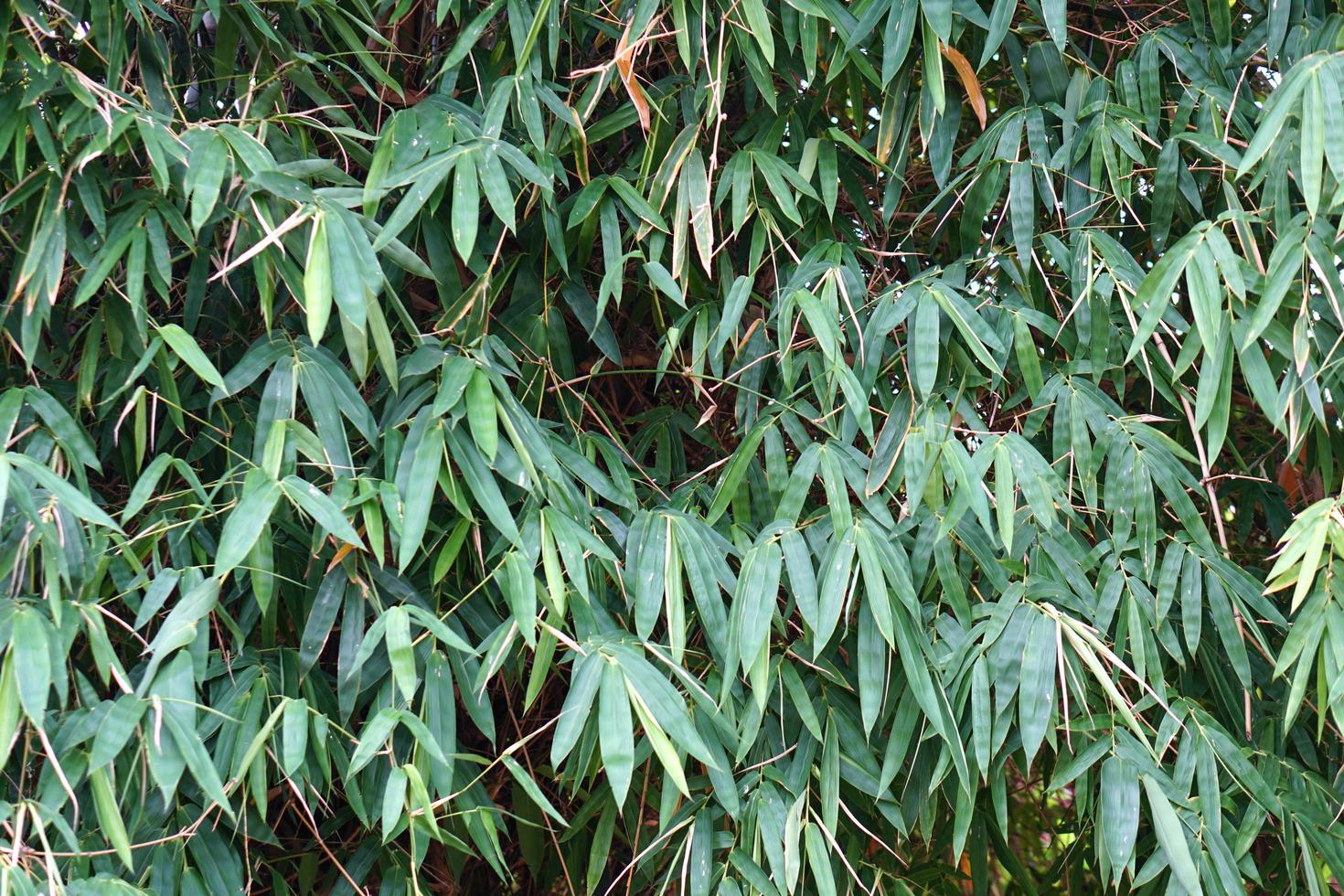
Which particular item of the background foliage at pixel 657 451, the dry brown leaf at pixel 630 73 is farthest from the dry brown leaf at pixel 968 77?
the dry brown leaf at pixel 630 73

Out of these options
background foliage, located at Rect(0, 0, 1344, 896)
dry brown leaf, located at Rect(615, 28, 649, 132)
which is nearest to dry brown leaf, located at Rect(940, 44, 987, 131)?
background foliage, located at Rect(0, 0, 1344, 896)

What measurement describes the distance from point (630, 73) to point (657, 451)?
461mm

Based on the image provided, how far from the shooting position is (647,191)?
4.68 ft

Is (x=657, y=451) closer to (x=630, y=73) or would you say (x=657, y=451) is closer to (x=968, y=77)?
(x=630, y=73)

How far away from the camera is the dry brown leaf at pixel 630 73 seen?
4.25 feet

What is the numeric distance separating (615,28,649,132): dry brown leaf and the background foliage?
10 millimetres

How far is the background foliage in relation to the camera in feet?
3.77

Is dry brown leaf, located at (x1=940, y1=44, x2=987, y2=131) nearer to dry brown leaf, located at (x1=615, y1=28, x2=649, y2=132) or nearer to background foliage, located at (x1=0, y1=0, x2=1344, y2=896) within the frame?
background foliage, located at (x1=0, y1=0, x2=1344, y2=896)

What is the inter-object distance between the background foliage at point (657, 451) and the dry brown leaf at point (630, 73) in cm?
1

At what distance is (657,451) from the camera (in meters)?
1.50

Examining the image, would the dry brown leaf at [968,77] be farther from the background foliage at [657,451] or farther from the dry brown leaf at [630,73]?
the dry brown leaf at [630,73]

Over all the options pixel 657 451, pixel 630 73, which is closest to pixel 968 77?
pixel 630 73

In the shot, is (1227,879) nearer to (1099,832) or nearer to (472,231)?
(1099,832)

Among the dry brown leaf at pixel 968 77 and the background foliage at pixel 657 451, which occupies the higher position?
the dry brown leaf at pixel 968 77
